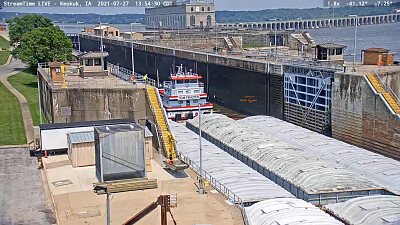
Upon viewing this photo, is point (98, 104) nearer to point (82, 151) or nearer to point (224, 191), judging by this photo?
point (82, 151)

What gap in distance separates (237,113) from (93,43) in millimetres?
65909

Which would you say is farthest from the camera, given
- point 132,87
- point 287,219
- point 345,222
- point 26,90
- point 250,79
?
point 26,90

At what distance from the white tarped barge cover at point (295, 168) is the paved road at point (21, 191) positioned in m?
11.9

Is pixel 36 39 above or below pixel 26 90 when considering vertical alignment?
above

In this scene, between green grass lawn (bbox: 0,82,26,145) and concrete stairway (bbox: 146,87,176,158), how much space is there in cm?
1098

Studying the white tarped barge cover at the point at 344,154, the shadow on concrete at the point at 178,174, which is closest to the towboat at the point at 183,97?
the white tarped barge cover at the point at 344,154

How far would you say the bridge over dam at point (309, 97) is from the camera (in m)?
37.7

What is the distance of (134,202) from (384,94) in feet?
65.4

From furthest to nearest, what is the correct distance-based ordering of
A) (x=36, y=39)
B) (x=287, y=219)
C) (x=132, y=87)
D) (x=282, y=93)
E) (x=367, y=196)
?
(x=36, y=39), (x=282, y=93), (x=132, y=87), (x=367, y=196), (x=287, y=219)

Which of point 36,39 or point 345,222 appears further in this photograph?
point 36,39

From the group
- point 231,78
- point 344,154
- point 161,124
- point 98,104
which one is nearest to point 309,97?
point 344,154

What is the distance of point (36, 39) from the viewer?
247ft

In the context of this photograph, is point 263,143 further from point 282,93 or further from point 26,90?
point 26,90

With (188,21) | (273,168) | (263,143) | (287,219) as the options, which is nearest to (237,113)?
(263,143)
